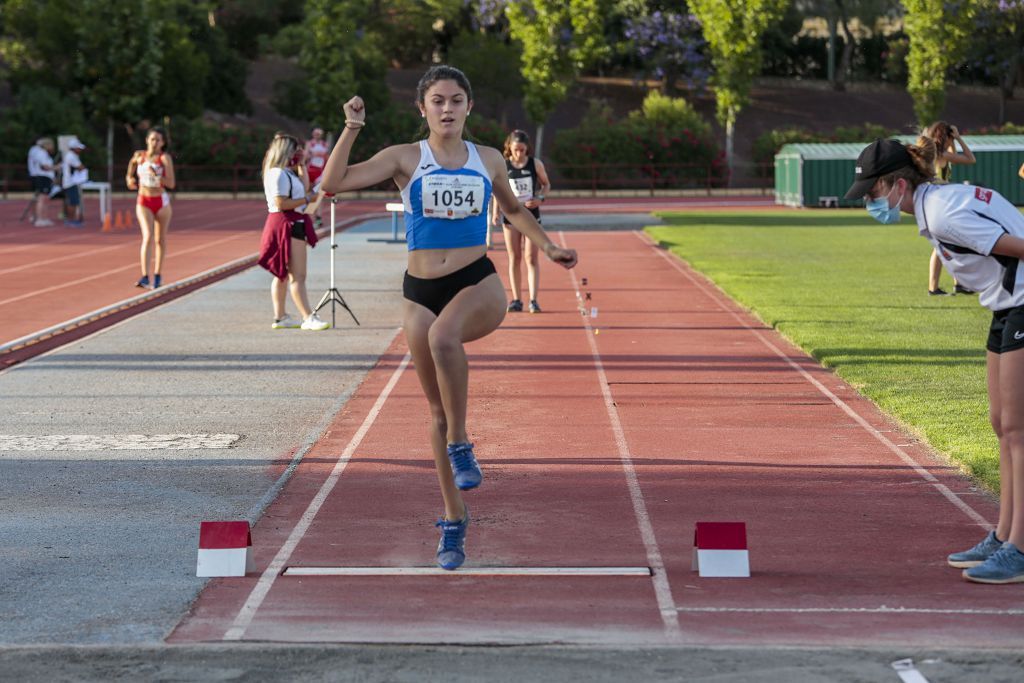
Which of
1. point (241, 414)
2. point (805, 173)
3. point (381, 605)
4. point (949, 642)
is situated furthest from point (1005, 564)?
point (805, 173)

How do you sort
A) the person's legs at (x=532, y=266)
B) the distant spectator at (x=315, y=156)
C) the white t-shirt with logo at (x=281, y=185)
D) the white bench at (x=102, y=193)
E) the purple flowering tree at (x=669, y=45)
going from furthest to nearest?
the purple flowering tree at (x=669, y=45)
the white bench at (x=102, y=193)
the distant spectator at (x=315, y=156)
the person's legs at (x=532, y=266)
the white t-shirt with logo at (x=281, y=185)

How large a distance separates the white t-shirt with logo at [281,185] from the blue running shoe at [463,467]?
9059mm

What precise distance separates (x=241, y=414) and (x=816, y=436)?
399 centimetres

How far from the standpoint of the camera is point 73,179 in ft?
118

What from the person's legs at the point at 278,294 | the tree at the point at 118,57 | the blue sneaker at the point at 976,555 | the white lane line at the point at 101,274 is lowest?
the white lane line at the point at 101,274

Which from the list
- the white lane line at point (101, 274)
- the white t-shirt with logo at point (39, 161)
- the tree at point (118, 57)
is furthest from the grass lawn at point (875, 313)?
the tree at point (118, 57)

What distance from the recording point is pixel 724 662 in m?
5.40

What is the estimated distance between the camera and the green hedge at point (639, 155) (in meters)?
57.6

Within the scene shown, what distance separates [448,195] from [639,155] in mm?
52169

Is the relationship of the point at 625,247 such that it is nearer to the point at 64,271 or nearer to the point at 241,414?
the point at 64,271

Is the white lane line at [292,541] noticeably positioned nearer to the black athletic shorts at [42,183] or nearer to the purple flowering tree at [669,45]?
the black athletic shorts at [42,183]

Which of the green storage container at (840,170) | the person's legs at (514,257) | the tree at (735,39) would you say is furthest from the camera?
the tree at (735,39)

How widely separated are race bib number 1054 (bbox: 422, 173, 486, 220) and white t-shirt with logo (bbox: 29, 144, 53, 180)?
2980 centimetres

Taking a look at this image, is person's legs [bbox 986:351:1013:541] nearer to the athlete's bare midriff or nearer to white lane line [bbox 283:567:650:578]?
white lane line [bbox 283:567:650:578]
